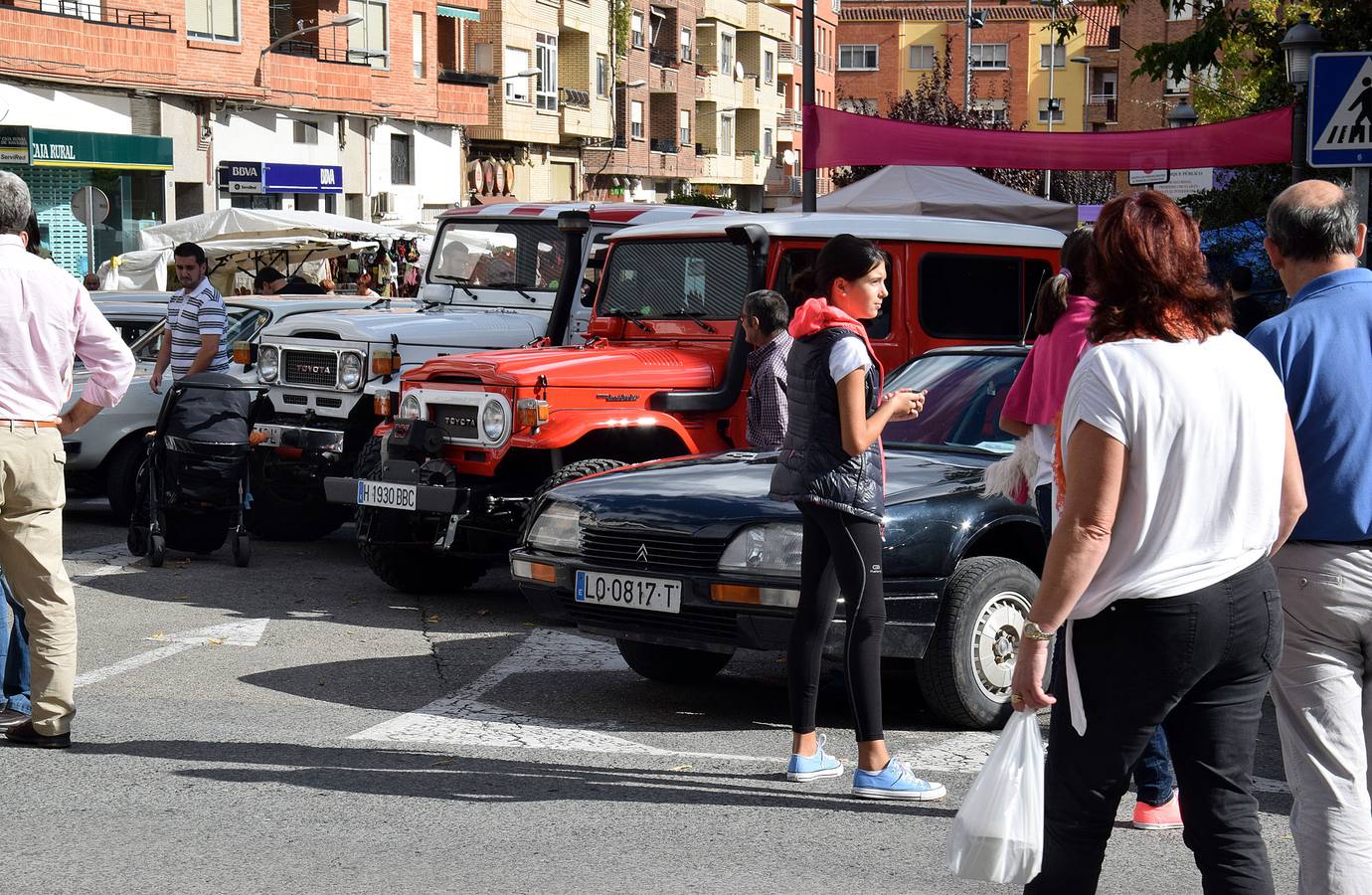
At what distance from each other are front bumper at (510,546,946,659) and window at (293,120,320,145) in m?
33.6

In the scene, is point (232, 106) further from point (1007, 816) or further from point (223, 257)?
point (1007, 816)

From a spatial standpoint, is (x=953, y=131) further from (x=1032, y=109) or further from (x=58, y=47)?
(x=1032, y=109)

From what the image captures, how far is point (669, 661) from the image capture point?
7.99 metres

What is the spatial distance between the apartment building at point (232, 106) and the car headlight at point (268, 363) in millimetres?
15524

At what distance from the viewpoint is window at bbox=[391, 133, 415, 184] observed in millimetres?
43875

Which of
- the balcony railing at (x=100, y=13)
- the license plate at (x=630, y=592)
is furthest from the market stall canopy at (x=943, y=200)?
the balcony railing at (x=100, y=13)

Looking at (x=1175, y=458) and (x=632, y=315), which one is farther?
(x=632, y=315)

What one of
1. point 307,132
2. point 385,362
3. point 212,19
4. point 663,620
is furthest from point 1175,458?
point 307,132

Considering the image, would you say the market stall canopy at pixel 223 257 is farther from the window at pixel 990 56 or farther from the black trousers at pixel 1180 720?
the window at pixel 990 56

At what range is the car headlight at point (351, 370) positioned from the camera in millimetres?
12031

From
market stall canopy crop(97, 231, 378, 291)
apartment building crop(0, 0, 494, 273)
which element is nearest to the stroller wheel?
market stall canopy crop(97, 231, 378, 291)

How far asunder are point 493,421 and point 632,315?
1.49 m

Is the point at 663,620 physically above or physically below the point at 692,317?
below

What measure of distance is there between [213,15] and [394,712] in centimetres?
3157
